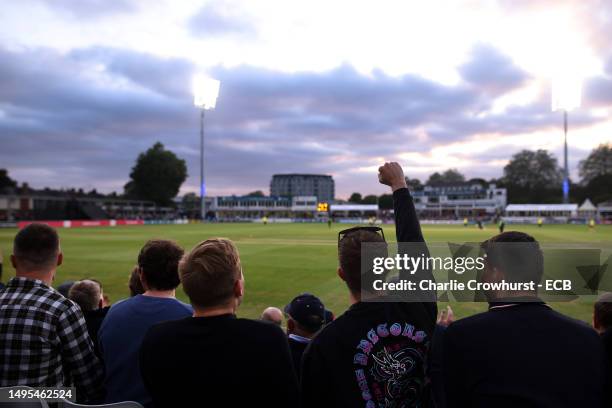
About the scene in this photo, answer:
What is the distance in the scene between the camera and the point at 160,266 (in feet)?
10.7

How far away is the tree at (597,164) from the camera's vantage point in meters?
106


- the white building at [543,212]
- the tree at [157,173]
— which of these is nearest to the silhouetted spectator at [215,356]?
the white building at [543,212]

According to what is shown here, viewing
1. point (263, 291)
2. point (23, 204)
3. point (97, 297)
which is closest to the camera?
point (97, 297)

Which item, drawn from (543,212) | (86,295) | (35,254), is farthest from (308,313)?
(543,212)

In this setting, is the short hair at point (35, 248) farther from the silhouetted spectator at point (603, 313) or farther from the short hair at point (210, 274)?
the silhouetted spectator at point (603, 313)

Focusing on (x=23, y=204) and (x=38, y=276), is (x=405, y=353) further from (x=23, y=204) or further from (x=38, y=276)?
(x=23, y=204)

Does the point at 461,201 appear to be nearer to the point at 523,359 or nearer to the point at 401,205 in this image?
the point at 401,205

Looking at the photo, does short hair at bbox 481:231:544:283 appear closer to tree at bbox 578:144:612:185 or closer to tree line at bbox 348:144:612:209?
tree line at bbox 348:144:612:209

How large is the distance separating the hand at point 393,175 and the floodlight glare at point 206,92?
51315mm

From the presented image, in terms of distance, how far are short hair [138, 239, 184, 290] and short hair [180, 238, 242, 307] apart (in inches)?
38.3

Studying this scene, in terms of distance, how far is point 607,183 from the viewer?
9675 centimetres

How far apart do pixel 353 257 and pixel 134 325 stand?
5.66ft

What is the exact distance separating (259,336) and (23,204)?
9512 cm

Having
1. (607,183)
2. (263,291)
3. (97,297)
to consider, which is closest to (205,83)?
(263,291)
